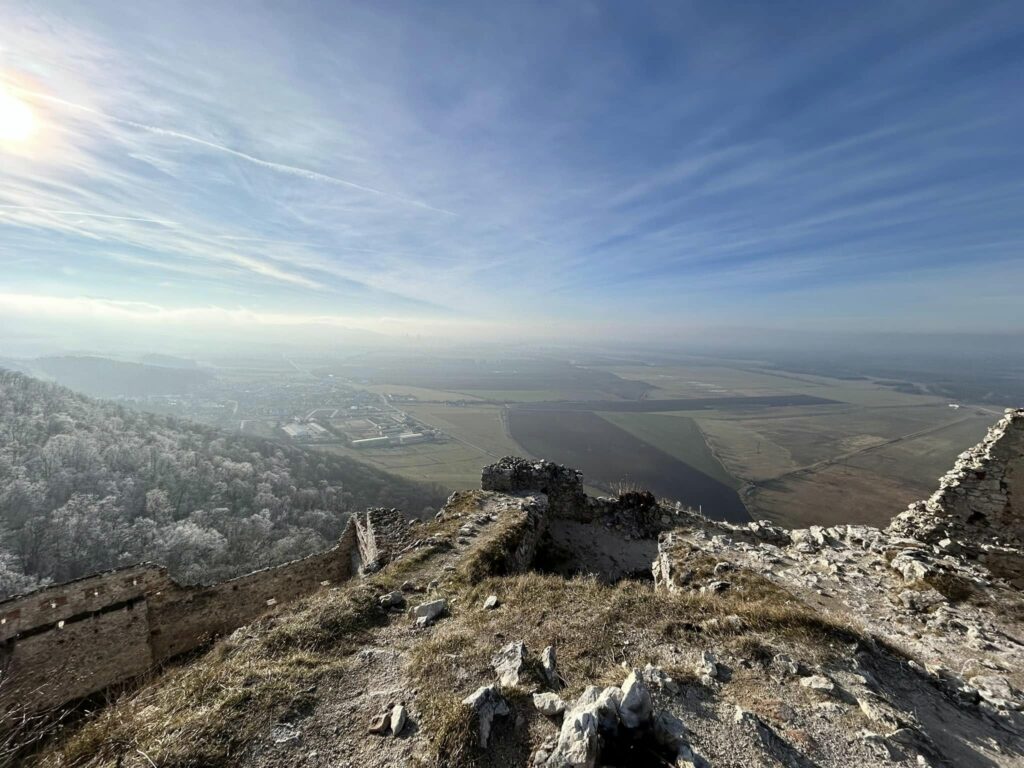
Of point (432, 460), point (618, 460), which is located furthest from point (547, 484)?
point (432, 460)

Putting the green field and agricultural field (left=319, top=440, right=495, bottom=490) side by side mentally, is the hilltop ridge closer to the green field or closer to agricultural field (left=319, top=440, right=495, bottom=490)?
the green field

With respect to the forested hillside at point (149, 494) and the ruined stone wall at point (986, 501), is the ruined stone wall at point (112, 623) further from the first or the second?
the forested hillside at point (149, 494)

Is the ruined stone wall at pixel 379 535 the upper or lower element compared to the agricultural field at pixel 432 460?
upper

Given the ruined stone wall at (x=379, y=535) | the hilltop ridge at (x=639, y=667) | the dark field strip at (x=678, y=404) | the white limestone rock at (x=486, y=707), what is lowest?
the dark field strip at (x=678, y=404)

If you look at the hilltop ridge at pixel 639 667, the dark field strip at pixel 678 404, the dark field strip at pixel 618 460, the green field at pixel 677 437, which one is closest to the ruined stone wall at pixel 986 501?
the hilltop ridge at pixel 639 667

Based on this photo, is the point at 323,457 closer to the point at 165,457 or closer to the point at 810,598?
the point at 165,457

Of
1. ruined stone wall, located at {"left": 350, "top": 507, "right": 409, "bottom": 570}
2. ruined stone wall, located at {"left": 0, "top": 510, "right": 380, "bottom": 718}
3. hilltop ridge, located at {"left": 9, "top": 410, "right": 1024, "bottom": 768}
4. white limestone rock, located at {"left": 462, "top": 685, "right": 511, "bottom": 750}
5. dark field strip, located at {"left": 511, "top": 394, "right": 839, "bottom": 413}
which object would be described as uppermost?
white limestone rock, located at {"left": 462, "top": 685, "right": 511, "bottom": 750}

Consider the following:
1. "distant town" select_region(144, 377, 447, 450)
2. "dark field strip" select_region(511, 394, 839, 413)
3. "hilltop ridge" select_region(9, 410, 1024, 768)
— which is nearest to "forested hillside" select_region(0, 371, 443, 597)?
"distant town" select_region(144, 377, 447, 450)
